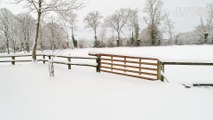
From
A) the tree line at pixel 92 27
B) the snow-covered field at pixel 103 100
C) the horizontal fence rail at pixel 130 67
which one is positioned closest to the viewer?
the snow-covered field at pixel 103 100

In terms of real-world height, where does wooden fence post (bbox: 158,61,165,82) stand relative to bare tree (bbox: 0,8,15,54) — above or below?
below

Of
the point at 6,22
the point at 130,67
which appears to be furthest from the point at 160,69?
the point at 6,22

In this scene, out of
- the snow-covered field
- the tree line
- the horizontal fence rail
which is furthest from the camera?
the tree line

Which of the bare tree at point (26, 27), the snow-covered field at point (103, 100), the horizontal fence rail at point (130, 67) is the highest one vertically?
the bare tree at point (26, 27)

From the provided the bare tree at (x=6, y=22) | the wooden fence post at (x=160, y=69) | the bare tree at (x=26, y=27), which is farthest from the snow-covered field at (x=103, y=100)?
the bare tree at (x=26, y=27)

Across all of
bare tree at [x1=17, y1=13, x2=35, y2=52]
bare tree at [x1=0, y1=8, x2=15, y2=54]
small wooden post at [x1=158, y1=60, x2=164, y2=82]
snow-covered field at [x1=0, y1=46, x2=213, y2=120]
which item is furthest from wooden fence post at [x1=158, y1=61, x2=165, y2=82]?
bare tree at [x1=17, y1=13, x2=35, y2=52]

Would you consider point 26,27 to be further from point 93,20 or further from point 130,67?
point 130,67

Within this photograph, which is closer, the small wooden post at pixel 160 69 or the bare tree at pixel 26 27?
the small wooden post at pixel 160 69

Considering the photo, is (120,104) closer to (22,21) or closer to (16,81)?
(16,81)

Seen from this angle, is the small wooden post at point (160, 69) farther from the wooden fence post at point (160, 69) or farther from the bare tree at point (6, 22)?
the bare tree at point (6, 22)

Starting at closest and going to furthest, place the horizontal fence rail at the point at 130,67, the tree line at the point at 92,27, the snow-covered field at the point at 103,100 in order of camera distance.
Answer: the snow-covered field at the point at 103,100, the horizontal fence rail at the point at 130,67, the tree line at the point at 92,27

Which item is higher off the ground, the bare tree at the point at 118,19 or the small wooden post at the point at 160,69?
the bare tree at the point at 118,19

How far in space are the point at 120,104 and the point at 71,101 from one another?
1.52m

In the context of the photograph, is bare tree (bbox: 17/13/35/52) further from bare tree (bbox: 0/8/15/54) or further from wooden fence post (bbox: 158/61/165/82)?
wooden fence post (bbox: 158/61/165/82)
